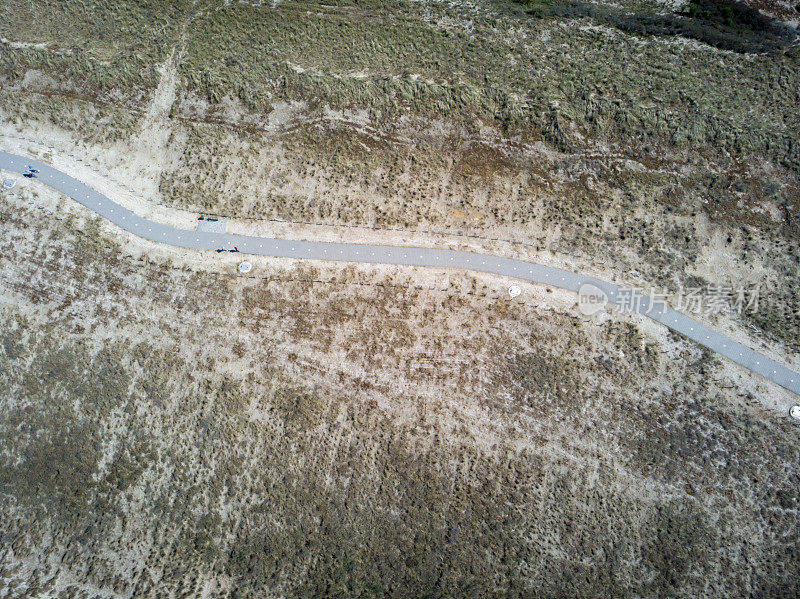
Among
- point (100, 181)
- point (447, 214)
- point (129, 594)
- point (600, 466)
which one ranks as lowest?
point (129, 594)

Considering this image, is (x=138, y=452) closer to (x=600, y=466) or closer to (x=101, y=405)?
(x=101, y=405)

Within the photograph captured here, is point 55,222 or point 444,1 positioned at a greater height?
point 444,1

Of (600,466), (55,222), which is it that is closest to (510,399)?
(600,466)

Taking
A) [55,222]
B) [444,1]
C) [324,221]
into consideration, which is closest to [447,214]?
[324,221]

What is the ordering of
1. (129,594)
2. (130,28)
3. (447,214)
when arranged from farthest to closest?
(130,28), (447,214), (129,594)

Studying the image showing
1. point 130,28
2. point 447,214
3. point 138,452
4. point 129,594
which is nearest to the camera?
point 129,594

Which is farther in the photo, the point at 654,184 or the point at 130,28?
the point at 130,28

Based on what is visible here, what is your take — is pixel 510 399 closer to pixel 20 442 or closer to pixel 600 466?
pixel 600 466

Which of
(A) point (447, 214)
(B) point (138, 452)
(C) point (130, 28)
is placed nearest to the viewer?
(B) point (138, 452)

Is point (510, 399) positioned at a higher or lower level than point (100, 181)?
lower
